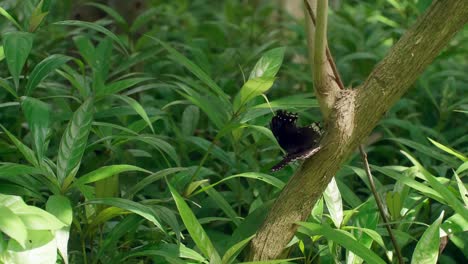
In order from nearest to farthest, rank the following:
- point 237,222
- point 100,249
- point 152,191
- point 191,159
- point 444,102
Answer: point 100,249
point 237,222
point 152,191
point 191,159
point 444,102

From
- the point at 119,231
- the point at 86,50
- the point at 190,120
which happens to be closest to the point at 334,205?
the point at 119,231

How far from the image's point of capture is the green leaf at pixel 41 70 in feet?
5.79

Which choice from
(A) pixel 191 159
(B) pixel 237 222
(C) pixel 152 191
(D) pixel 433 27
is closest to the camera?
(D) pixel 433 27

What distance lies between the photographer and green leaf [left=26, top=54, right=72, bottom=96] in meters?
1.76

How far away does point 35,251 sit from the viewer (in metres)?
1.24

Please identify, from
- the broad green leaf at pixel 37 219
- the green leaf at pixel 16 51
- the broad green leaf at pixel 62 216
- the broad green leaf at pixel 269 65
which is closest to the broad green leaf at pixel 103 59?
the green leaf at pixel 16 51

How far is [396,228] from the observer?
1695 mm

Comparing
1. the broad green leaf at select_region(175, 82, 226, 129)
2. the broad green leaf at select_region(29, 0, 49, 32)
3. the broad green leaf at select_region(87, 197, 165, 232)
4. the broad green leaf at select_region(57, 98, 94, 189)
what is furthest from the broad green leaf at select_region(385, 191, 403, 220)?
the broad green leaf at select_region(29, 0, 49, 32)

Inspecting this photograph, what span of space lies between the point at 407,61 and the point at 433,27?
7 centimetres

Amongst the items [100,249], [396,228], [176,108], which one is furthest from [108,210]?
[176,108]

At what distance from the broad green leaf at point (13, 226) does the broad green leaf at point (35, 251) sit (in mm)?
56

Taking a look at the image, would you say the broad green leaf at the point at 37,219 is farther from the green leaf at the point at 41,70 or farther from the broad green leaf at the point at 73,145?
the green leaf at the point at 41,70

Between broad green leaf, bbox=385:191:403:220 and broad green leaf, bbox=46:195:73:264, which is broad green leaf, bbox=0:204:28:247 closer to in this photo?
broad green leaf, bbox=46:195:73:264

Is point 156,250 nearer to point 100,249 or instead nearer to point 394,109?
point 100,249
